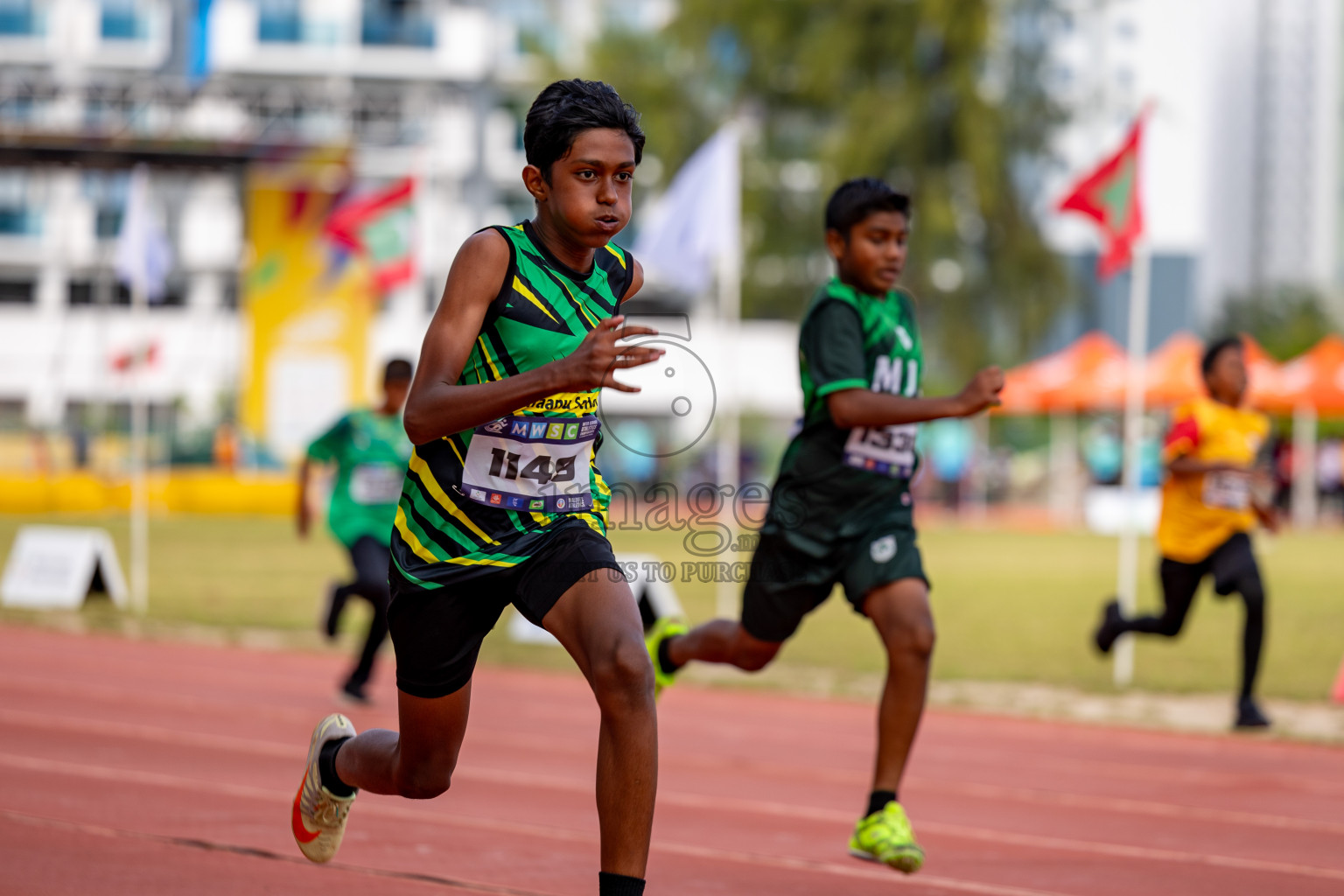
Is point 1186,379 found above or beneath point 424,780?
above

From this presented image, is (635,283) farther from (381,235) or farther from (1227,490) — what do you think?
(381,235)

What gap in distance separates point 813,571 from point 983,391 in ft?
3.44

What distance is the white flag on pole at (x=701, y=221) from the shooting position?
557 inches

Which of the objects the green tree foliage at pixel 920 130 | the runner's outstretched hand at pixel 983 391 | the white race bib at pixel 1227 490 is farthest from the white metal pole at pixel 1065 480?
the runner's outstretched hand at pixel 983 391

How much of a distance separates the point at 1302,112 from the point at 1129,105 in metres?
79.6

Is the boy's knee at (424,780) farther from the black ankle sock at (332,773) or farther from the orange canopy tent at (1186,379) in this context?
the orange canopy tent at (1186,379)

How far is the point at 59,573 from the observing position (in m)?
14.6

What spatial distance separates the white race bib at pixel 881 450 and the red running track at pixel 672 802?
51.2 inches

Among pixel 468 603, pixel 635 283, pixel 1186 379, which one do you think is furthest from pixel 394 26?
pixel 468 603

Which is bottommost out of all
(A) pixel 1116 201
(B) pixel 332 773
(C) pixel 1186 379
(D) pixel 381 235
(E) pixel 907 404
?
(B) pixel 332 773

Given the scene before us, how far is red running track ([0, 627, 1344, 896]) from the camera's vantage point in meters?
5.04

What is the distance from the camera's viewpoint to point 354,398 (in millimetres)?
28828

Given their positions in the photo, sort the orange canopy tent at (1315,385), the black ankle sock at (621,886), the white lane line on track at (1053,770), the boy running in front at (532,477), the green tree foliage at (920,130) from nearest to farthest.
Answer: the black ankle sock at (621,886)
the boy running in front at (532,477)
the white lane line on track at (1053,770)
the orange canopy tent at (1315,385)
the green tree foliage at (920,130)

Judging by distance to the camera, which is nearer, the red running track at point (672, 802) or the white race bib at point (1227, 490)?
the red running track at point (672, 802)
